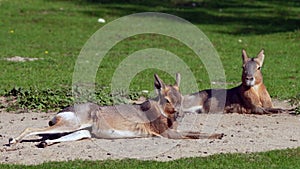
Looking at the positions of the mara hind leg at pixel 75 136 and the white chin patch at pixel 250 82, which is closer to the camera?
the mara hind leg at pixel 75 136

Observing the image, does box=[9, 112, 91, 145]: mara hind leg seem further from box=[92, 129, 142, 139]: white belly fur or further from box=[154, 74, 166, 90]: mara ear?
box=[154, 74, 166, 90]: mara ear

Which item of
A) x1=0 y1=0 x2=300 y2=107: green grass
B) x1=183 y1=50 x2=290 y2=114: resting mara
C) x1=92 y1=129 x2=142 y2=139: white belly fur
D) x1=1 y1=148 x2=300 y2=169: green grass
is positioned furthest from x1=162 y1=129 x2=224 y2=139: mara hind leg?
x1=0 y1=0 x2=300 y2=107: green grass

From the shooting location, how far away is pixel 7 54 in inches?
688

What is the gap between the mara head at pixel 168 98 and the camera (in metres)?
8.74

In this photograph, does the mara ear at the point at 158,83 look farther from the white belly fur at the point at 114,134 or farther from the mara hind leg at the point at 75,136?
the mara hind leg at the point at 75,136

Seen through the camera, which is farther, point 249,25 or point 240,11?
point 240,11

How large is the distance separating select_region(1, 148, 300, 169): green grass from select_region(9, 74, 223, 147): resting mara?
0.90 metres

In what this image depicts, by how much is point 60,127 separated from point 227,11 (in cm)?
1799

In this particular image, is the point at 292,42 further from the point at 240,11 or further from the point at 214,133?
the point at 214,133

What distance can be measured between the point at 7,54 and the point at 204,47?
479 centimetres

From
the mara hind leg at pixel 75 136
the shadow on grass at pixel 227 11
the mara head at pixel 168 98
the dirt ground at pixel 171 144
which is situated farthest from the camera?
the shadow on grass at pixel 227 11

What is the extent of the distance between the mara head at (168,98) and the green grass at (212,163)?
34.9 inches

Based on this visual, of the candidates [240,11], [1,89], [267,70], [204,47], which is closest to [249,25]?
[240,11]

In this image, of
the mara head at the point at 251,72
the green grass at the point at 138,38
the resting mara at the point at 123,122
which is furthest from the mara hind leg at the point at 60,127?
the green grass at the point at 138,38
